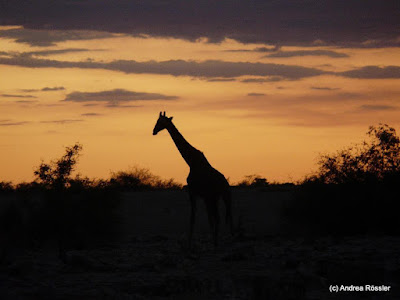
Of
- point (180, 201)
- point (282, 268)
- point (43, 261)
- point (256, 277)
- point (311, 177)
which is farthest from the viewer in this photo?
point (180, 201)

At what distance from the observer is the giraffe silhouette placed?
16844mm

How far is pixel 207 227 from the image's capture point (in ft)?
77.6

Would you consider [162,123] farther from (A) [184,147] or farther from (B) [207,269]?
(B) [207,269]

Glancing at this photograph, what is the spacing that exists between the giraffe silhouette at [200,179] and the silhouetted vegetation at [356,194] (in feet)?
12.9

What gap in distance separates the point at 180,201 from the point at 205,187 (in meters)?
11.3

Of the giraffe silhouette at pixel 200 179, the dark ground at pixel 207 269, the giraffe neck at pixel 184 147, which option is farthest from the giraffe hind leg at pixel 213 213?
the giraffe neck at pixel 184 147

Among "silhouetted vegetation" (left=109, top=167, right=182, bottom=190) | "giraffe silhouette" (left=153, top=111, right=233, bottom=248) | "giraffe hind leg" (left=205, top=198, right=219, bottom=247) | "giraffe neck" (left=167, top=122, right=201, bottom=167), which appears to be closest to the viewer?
"giraffe silhouette" (left=153, top=111, right=233, bottom=248)

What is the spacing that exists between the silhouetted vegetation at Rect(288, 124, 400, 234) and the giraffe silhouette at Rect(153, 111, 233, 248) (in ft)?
12.9

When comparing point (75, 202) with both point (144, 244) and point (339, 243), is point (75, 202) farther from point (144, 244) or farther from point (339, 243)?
point (339, 243)

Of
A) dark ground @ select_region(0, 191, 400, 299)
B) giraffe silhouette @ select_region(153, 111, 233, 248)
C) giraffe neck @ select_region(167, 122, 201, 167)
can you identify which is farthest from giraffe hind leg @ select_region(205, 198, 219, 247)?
giraffe neck @ select_region(167, 122, 201, 167)

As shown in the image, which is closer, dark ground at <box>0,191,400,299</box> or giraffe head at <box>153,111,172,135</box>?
dark ground at <box>0,191,400,299</box>

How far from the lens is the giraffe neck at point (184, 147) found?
17188 millimetres

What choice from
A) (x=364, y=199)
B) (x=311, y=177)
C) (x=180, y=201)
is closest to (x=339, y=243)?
(x=364, y=199)

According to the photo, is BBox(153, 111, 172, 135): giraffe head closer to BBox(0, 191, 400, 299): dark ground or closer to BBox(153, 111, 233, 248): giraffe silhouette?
BBox(153, 111, 233, 248): giraffe silhouette
